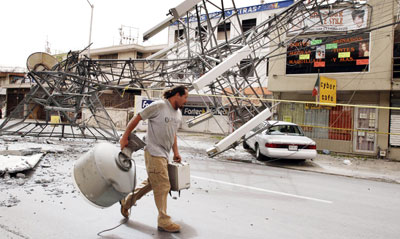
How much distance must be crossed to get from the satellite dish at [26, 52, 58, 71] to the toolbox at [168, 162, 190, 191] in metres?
11.7

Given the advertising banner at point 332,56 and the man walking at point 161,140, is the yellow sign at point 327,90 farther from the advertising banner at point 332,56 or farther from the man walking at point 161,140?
the man walking at point 161,140

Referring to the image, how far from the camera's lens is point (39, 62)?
529 inches

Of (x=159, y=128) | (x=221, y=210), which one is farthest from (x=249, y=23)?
(x=159, y=128)

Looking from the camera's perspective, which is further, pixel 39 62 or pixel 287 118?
pixel 287 118

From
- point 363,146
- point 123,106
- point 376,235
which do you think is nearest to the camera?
point 376,235

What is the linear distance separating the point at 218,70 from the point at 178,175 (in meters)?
4.83

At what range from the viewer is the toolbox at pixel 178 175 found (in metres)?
3.81

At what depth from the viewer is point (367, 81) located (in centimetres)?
1319

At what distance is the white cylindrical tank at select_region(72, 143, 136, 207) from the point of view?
3.46 metres

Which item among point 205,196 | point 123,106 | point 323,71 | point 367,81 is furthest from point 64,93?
point 123,106

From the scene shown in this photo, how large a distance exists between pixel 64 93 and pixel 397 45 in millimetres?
13899

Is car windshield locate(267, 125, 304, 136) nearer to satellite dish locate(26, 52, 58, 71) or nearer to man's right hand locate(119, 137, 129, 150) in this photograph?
man's right hand locate(119, 137, 129, 150)

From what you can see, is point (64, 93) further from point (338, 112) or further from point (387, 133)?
point (387, 133)

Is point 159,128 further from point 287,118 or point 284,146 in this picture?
point 287,118
